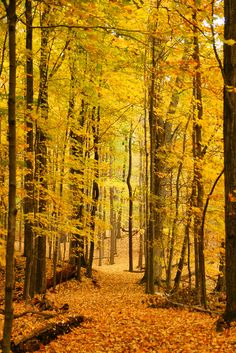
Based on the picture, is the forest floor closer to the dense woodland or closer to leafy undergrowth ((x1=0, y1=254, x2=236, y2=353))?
leafy undergrowth ((x1=0, y1=254, x2=236, y2=353))

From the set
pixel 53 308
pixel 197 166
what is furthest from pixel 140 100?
pixel 53 308

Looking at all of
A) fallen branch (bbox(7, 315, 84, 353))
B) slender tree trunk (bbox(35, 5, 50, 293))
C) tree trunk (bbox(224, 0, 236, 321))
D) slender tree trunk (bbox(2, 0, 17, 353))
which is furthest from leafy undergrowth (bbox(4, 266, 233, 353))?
slender tree trunk (bbox(2, 0, 17, 353))

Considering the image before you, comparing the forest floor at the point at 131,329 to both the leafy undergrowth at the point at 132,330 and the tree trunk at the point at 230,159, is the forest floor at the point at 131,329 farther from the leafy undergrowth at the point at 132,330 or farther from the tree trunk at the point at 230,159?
the tree trunk at the point at 230,159

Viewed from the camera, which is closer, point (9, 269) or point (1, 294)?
point (9, 269)

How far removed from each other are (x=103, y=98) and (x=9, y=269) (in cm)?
1267

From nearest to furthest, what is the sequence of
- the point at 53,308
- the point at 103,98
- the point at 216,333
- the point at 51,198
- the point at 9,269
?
1. the point at 9,269
2. the point at 216,333
3. the point at 53,308
4. the point at 51,198
5. the point at 103,98

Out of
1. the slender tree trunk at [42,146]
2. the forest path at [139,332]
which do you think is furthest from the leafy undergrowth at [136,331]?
the slender tree trunk at [42,146]

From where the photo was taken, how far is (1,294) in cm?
1228

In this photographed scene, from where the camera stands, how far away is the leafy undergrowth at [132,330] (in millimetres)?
6387

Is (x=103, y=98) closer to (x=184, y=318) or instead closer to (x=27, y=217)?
(x=27, y=217)

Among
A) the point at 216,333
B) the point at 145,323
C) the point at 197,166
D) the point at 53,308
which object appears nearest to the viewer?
the point at 216,333

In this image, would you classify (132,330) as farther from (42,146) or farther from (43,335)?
(42,146)

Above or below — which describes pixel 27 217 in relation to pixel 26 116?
below

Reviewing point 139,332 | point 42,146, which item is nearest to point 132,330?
point 139,332
